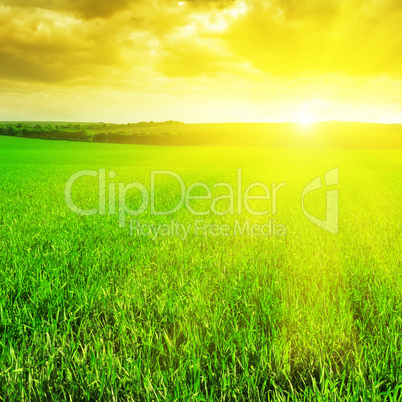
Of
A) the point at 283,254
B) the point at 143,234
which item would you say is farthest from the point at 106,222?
the point at 283,254

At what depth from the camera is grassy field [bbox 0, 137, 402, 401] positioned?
5.91 ft

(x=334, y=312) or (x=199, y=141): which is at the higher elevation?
(x=199, y=141)

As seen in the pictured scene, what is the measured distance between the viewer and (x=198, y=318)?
249 cm

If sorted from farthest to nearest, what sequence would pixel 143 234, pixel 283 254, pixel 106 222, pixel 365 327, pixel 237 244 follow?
pixel 106 222 < pixel 143 234 < pixel 237 244 < pixel 283 254 < pixel 365 327

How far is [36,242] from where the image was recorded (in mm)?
4777

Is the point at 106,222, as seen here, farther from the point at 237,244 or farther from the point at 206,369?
the point at 206,369

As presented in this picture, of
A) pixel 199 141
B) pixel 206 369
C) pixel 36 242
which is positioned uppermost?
pixel 199 141

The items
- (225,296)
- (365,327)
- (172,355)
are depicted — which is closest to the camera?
(172,355)

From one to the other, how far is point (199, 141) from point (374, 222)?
66275 millimetres

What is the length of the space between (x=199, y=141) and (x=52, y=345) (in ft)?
233

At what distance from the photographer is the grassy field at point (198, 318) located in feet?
5.91

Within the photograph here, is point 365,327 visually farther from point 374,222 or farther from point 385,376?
point 374,222

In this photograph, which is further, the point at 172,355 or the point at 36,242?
the point at 36,242

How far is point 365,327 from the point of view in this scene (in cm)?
249
